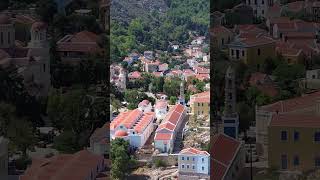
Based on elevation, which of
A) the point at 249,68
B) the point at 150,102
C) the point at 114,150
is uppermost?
the point at 249,68

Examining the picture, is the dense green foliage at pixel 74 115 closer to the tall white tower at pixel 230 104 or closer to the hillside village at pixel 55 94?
the hillside village at pixel 55 94

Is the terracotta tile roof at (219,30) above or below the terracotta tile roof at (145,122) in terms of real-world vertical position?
above

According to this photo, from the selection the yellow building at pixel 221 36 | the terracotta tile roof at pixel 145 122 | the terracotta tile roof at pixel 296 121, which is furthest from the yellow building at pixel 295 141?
the terracotta tile roof at pixel 145 122

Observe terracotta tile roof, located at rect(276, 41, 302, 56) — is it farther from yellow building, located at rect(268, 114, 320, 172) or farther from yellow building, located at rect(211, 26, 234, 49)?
yellow building, located at rect(268, 114, 320, 172)

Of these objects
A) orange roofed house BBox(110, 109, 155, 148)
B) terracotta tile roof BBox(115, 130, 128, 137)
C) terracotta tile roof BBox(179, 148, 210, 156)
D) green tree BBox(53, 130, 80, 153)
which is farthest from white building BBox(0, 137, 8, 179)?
terracotta tile roof BBox(179, 148, 210, 156)

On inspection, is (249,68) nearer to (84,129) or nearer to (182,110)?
(84,129)

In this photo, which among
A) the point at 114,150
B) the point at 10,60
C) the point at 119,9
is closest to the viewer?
the point at 10,60

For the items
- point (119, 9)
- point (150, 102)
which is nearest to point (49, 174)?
point (150, 102)

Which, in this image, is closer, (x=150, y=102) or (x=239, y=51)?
(x=239, y=51)
